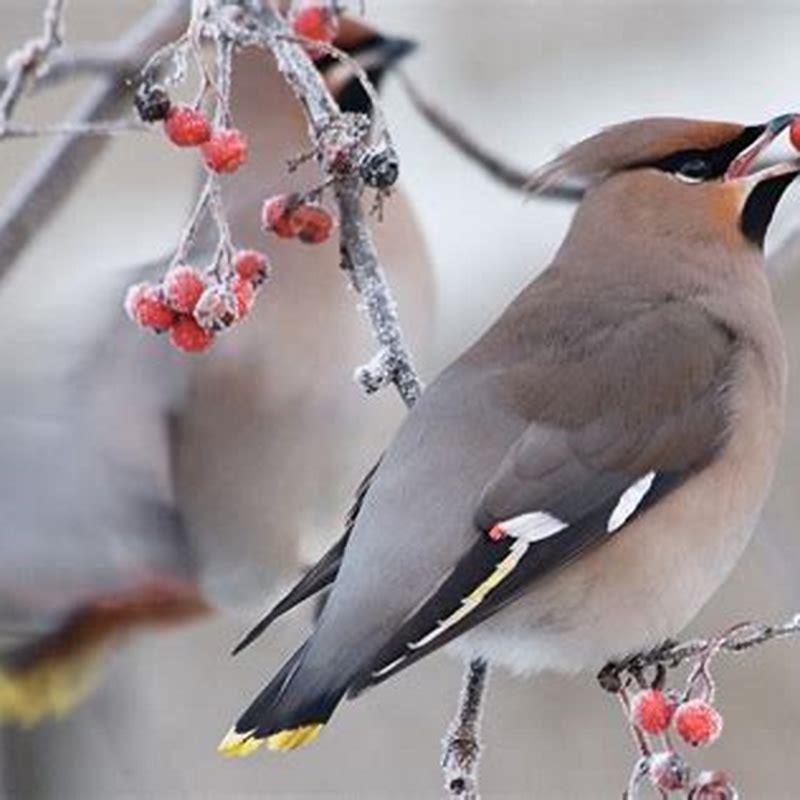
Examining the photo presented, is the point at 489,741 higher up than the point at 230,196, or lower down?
lower down

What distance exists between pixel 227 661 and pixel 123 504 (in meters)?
1.83

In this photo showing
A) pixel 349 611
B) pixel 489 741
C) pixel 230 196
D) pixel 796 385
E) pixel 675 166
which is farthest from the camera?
pixel 796 385

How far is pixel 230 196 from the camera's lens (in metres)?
4.32

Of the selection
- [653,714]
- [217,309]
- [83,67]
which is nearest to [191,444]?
[83,67]

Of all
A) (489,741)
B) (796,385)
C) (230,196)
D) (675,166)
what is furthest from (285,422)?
(796,385)

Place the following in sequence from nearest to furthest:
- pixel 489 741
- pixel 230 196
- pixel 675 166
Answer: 1. pixel 675 166
2. pixel 230 196
3. pixel 489 741

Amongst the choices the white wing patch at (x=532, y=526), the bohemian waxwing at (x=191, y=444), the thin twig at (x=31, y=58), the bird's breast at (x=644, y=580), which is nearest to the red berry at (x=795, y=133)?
the bird's breast at (x=644, y=580)

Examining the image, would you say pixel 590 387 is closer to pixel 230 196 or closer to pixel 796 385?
pixel 230 196

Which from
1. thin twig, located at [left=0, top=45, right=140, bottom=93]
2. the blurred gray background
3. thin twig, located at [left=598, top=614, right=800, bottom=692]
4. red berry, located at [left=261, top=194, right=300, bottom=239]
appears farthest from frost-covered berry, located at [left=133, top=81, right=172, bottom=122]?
the blurred gray background

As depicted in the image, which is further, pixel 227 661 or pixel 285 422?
pixel 227 661

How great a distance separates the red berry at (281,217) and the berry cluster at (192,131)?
17cm

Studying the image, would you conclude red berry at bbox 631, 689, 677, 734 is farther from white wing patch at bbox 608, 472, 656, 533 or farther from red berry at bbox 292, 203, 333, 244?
red berry at bbox 292, 203, 333, 244

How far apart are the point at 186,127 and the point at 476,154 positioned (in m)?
0.75

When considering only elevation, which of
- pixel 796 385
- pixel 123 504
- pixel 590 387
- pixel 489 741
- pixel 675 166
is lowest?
pixel 489 741
